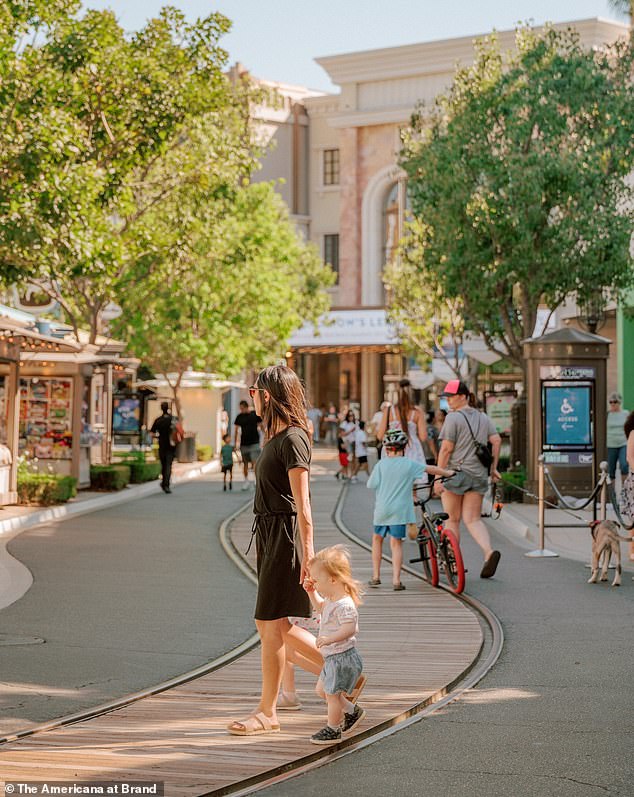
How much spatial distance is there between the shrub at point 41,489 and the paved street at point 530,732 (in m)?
13.4

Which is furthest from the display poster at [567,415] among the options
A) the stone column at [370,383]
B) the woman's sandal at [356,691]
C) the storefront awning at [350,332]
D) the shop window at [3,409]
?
the stone column at [370,383]

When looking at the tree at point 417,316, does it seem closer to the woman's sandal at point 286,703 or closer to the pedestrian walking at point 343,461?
the pedestrian walking at point 343,461

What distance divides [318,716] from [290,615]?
2.54ft

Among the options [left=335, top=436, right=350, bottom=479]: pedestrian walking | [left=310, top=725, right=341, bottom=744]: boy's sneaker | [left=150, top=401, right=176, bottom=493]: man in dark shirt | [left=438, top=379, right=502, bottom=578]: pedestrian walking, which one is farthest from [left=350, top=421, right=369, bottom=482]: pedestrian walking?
[left=310, top=725, right=341, bottom=744]: boy's sneaker

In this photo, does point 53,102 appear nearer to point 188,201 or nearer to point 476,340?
point 188,201

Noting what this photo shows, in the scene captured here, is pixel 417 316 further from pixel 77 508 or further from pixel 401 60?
pixel 77 508

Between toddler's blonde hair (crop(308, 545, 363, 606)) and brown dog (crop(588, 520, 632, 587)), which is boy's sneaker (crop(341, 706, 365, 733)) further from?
brown dog (crop(588, 520, 632, 587))

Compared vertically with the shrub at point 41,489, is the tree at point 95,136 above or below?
above

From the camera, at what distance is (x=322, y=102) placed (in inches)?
2697

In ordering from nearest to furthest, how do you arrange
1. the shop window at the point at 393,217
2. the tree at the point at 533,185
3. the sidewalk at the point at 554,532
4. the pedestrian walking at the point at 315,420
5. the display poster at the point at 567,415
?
the sidewalk at the point at 554,532, the display poster at the point at 567,415, the tree at the point at 533,185, the pedestrian walking at the point at 315,420, the shop window at the point at 393,217

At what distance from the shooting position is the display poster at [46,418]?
90.3 feet

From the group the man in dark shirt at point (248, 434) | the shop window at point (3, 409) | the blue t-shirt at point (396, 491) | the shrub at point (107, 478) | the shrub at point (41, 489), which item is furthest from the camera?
the shrub at point (107, 478)

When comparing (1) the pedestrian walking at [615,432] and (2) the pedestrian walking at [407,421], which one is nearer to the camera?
(2) the pedestrian walking at [407,421]

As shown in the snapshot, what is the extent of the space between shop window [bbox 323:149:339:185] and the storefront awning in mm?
10025
